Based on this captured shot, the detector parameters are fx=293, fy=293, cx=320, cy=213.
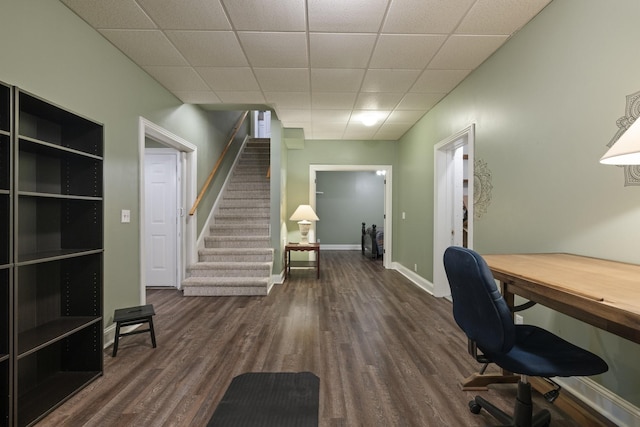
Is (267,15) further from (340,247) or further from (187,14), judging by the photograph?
(340,247)

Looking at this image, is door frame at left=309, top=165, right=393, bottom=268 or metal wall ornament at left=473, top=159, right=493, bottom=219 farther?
door frame at left=309, top=165, right=393, bottom=268

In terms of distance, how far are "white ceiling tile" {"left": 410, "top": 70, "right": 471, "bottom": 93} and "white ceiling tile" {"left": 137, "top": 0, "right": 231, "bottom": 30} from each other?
1951 mm

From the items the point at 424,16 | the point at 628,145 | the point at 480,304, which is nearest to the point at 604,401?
the point at 480,304

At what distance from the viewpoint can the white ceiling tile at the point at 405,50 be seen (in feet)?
7.70

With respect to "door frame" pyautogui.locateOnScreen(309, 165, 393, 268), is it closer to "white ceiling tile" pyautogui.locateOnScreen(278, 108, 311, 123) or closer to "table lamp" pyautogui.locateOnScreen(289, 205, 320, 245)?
"table lamp" pyautogui.locateOnScreen(289, 205, 320, 245)

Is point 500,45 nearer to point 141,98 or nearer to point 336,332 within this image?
point 336,332

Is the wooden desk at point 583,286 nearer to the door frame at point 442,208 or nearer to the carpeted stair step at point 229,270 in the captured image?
the door frame at point 442,208

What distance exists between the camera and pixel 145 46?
8.22 ft

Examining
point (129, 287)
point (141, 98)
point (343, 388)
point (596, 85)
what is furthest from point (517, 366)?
point (141, 98)

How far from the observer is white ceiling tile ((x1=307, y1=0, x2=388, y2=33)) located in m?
1.98

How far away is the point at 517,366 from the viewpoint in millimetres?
1255

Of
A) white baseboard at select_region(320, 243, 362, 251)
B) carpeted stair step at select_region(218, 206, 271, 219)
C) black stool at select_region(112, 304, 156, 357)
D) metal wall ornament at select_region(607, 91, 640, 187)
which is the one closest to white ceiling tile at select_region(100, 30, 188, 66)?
black stool at select_region(112, 304, 156, 357)

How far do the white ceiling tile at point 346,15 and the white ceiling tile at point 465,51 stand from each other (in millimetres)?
699

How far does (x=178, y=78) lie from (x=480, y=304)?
340 cm
